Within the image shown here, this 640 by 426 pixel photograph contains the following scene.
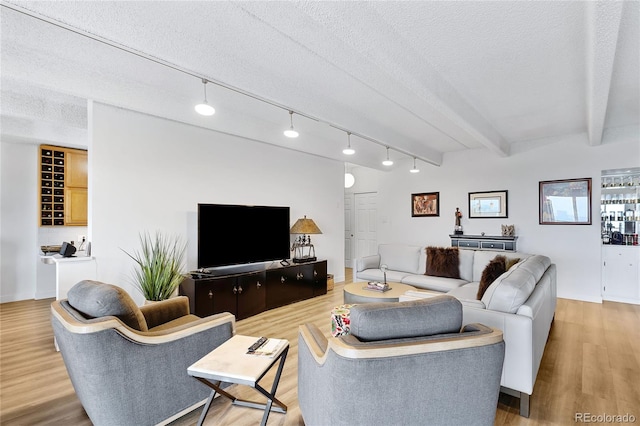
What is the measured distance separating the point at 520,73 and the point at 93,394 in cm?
408

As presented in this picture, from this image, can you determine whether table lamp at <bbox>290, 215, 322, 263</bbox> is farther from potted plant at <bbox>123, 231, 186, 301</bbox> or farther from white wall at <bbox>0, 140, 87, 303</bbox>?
white wall at <bbox>0, 140, 87, 303</bbox>

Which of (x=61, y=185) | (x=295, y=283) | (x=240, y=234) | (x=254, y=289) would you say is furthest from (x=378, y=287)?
(x=61, y=185)

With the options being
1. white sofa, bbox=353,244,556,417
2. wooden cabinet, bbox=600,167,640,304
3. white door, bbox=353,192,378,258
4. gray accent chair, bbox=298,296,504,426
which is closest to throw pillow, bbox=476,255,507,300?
white sofa, bbox=353,244,556,417

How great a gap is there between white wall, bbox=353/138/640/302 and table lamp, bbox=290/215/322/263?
8.20 ft

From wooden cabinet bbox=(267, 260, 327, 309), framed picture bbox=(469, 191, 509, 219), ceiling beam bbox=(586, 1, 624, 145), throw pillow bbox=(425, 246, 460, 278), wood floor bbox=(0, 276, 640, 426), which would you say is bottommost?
wood floor bbox=(0, 276, 640, 426)

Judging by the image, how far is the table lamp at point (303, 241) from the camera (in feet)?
16.3

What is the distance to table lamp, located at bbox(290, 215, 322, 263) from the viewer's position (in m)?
4.97

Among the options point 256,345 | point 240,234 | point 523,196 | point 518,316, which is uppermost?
point 523,196

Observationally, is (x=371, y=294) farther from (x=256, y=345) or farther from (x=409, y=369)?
(x=409, y=369)

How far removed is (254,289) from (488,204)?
4622 millimetres

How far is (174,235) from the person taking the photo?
3.86m

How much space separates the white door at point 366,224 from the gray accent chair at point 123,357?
6.04m

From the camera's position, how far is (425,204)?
21.8 ft

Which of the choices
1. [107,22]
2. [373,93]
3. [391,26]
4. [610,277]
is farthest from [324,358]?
[610,277]
